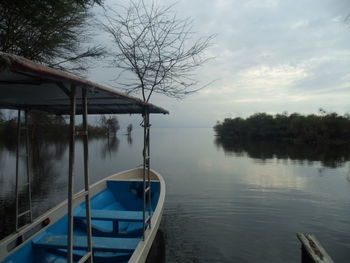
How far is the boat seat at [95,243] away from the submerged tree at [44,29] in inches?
137

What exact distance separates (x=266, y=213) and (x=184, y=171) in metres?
9.23

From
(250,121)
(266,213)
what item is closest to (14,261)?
(266,213)

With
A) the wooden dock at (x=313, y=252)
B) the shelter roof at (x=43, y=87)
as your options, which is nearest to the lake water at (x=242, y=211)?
the wooden dock at (x=313, y=252)

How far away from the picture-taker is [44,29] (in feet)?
20.1

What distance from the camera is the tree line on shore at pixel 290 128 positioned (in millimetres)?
42097

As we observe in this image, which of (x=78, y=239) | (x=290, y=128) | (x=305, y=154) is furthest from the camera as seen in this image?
(x=290, y=128)

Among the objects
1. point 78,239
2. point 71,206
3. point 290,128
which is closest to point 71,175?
point 71,206

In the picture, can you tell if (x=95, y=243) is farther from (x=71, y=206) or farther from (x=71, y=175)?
(x=71, y=175)

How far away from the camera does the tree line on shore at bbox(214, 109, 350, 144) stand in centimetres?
4210

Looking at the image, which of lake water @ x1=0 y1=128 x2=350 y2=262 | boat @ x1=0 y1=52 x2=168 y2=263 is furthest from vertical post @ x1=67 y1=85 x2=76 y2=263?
lake water @ x1=0 y1=128 x2=350 y2=262

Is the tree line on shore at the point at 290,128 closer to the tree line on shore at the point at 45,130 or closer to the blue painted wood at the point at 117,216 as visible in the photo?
the tree line on shore at the point at 45,130

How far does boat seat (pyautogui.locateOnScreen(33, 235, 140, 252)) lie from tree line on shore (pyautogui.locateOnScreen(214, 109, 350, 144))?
43.7 metres

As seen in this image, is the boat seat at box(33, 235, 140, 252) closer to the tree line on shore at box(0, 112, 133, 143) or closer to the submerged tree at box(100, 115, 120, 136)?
the tree line on shore at box(0, 112, 133, 143)

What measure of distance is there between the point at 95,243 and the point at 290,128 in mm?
49216
